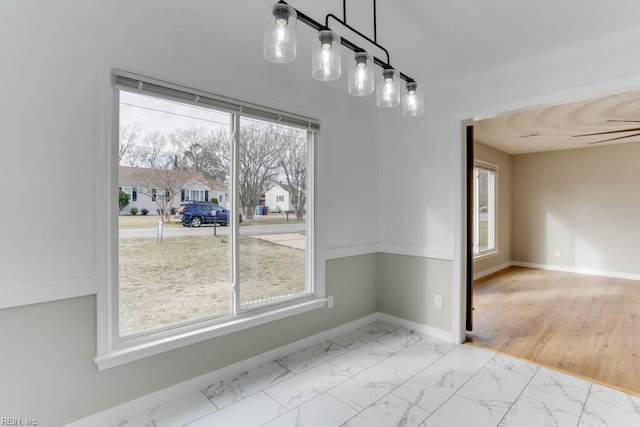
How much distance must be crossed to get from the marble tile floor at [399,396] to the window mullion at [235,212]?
1.96 feet

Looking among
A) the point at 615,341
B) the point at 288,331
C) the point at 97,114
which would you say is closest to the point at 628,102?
the point at 615,341

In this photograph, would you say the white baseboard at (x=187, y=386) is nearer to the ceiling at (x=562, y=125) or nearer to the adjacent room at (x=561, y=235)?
the adjacent room at (x=561, y=235)

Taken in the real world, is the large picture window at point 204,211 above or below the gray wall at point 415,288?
above

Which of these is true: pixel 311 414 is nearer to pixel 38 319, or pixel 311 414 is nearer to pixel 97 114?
pixel 38 319

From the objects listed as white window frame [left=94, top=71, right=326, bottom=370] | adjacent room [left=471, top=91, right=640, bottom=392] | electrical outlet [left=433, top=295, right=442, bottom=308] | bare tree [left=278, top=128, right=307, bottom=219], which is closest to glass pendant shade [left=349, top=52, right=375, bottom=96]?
white window frame [left=94, top=71, right=326, bottom=370]

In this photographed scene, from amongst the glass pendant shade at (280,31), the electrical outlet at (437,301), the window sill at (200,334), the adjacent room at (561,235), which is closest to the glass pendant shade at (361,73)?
the glass pendant shade at (280,31)

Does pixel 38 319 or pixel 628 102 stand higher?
pixel 628 102

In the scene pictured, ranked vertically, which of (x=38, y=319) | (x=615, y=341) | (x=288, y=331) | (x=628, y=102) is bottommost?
(x=615, y=341)

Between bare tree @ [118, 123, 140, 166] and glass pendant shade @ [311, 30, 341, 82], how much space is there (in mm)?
1253

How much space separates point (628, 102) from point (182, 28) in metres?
4.15

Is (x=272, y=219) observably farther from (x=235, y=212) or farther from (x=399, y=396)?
(x=399, y=396)

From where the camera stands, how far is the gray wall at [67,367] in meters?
1.51

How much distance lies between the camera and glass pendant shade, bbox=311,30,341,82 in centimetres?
131

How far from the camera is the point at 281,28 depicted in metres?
1.18
